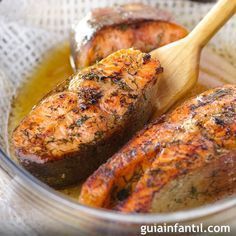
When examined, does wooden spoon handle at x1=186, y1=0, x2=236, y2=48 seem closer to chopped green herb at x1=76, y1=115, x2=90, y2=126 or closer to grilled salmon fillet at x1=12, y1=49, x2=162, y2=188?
grilled salmon fillet at x1=12, y1=49, x2=162, y2=188

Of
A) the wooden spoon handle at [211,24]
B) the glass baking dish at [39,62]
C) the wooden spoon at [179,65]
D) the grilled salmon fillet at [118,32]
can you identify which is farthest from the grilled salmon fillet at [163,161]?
the grilled salmon fillet at [118,32]

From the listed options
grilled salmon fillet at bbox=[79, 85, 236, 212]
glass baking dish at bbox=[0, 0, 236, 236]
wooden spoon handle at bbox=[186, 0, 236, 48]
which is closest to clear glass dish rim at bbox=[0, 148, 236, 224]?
glass baking dish at bbox=[0, 0, 236, 236]

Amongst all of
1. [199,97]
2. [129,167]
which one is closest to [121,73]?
[199,97]

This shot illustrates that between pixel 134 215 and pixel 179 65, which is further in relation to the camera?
pixel 179 65

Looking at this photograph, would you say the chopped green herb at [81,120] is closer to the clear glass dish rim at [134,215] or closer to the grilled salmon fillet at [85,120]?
the grilled salmon fillet at [85,120]

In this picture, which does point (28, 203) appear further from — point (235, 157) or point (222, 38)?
point (222, 38)

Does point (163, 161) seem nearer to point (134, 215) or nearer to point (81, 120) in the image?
point (134, 215)

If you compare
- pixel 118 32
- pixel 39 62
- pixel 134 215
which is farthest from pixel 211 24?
pixel 134 215
